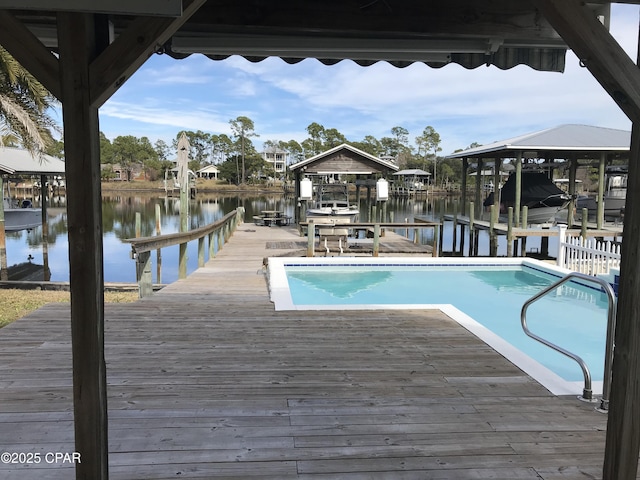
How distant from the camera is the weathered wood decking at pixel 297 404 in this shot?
2.03 metres

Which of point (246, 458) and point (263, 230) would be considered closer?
point (246, 458)

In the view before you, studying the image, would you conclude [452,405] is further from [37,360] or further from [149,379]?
[37,360]

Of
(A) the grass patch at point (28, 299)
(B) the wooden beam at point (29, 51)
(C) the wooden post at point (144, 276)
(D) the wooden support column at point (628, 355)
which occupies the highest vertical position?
(B) the wooden beam at point (29, 51)

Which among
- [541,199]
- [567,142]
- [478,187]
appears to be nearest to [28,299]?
[478,187]

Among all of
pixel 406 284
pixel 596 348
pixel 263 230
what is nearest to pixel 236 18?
pixel 596 348

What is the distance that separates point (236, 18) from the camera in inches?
103

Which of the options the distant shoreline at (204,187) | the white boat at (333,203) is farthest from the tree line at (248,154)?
the white boat at (333,203)

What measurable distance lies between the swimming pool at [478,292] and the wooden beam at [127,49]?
156 inches

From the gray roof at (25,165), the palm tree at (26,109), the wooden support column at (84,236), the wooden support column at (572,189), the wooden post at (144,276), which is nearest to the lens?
the wooden support column at (84,236)

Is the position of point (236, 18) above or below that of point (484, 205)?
above

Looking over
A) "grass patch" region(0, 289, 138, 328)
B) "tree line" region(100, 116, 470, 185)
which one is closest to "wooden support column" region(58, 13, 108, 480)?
"grass patch" region(0, 289, 138, 328)

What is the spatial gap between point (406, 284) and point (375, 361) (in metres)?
5.71

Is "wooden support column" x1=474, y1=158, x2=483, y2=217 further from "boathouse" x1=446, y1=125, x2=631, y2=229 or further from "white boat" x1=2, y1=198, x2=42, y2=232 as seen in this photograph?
"white boat" x1=2, y1=198, x2=42, y2=232

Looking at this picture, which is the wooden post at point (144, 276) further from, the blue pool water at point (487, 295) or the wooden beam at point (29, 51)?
the wooden beam at point (29, 51)
